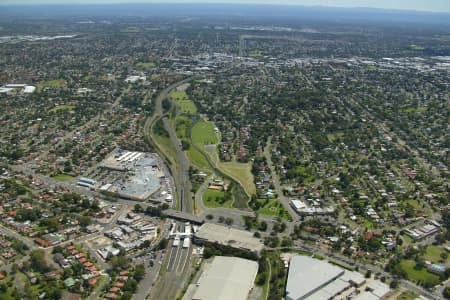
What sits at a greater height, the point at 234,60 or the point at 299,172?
the point at 234,60

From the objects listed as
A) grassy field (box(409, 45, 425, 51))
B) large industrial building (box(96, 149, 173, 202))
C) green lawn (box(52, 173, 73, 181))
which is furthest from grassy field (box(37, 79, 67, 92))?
grassy field (box(409, 45, 425, 51))

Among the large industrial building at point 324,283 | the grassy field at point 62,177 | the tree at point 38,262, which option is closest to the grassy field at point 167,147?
the grassy field at point 62,177

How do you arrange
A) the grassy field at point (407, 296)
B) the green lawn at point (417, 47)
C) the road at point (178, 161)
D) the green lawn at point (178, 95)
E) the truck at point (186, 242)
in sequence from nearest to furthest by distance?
the grassy field at point (407, 296)
the truck at point (186, 242)
the road at point (178, 161)
the green lawn at point (178, 95)
the green lawn at point (417, 47)

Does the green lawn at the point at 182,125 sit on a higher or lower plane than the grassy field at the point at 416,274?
higher

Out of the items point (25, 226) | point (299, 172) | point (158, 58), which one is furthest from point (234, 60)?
point (25, 226)

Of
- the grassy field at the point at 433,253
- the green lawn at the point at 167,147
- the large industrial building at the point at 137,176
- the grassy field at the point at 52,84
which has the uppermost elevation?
the grassy field at the point at 52,84

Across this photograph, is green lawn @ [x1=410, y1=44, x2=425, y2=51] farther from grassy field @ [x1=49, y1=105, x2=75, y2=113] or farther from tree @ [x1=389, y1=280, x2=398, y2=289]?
tree @ [x1=389, y1=280, x2=398, y2=289]

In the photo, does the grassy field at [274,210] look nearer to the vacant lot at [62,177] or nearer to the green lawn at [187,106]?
the vacant lot at [62,177]

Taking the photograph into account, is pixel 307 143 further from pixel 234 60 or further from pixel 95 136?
pixel 234 60
